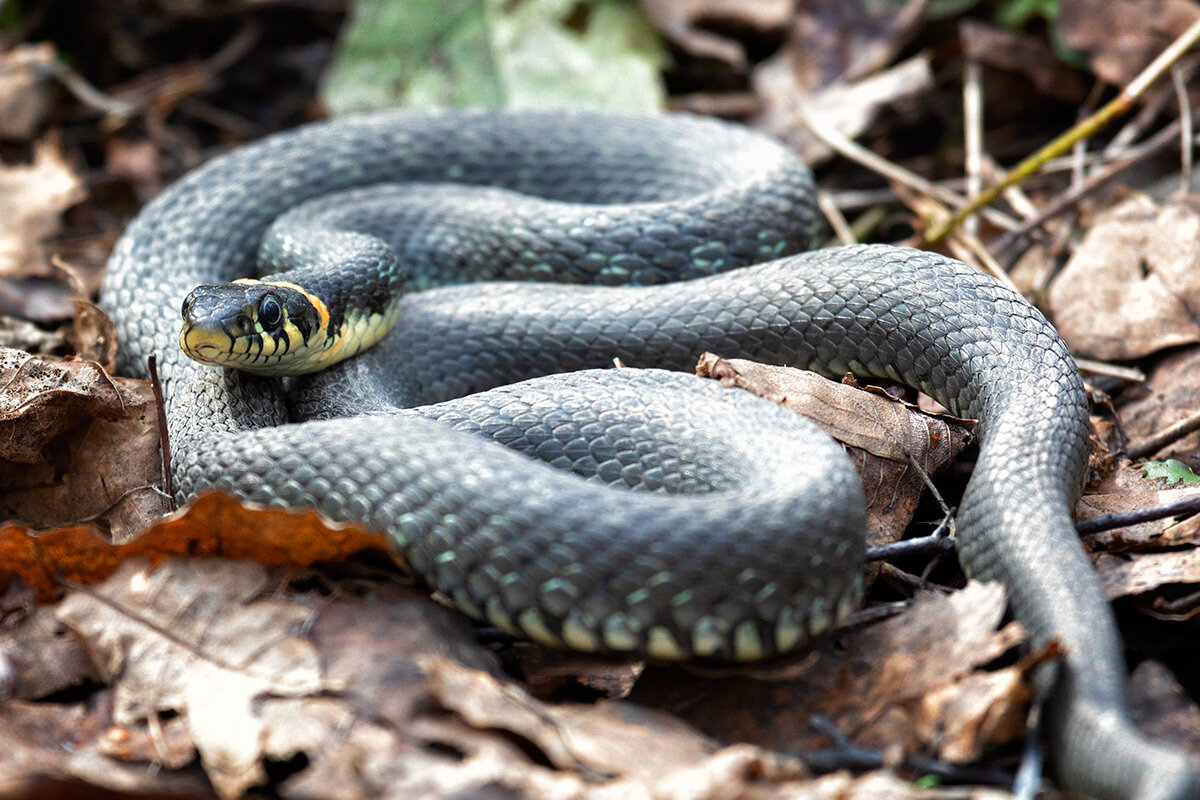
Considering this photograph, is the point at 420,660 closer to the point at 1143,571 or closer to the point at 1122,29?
the point at 1143,571

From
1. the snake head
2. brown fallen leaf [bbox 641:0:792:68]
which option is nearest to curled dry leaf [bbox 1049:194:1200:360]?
brown fallen leaf [bbox 641:0:792:68]

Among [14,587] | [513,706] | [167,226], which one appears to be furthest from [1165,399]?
[167,226]

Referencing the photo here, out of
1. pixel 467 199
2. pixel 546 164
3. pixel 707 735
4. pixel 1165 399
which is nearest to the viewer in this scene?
pixel 707 735

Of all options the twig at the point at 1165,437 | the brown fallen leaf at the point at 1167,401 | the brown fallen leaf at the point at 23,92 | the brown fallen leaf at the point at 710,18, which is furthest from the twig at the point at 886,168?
the brown fallen leaf at the point at 23,92

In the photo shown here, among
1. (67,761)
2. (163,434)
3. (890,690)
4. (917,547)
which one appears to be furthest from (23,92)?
(890,690)

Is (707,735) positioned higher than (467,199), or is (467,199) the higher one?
(467,199)

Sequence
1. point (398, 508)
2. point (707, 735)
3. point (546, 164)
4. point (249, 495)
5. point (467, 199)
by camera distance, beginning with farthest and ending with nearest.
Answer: point (546, 164) < point (467, 199) < point (249, 495) < point (398, 508) < point (707, 735)

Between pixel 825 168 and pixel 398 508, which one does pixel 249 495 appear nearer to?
pixel 398 508
